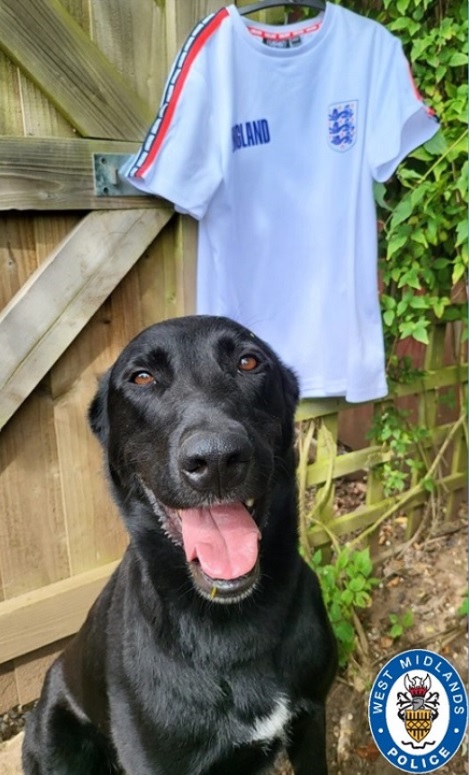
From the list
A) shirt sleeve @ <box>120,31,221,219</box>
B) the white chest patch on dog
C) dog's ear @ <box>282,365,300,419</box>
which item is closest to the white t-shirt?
shirt sleeve @ <box>120,31,221,219</box>

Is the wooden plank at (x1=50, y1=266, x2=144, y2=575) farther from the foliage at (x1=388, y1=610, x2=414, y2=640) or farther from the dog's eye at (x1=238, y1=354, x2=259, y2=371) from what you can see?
the foliage at (x1=388, y1=610, x2=414, y2=640)

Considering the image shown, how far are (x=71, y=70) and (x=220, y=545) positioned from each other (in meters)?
1.49

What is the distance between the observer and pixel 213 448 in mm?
1175

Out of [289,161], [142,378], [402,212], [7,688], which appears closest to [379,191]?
[402,212]

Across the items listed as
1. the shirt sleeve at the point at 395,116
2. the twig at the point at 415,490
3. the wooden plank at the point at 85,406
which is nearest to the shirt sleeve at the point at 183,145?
the wooden plank at the point at 85,406

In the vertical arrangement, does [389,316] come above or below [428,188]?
below

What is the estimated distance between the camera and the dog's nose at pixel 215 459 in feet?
3.86

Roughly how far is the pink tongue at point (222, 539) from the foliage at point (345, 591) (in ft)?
3.79

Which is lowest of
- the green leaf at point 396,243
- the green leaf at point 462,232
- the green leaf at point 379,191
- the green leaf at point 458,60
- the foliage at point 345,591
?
the foliage at point 345,591

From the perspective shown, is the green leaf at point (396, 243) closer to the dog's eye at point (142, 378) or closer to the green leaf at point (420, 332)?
the green leaf at point (420, 332)

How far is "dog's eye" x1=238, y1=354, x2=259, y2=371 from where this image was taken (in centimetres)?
154

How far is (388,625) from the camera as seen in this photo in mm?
2590

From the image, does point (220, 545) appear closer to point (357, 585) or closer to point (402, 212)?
point (357, 585)

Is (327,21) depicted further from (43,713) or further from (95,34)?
(43,713)
